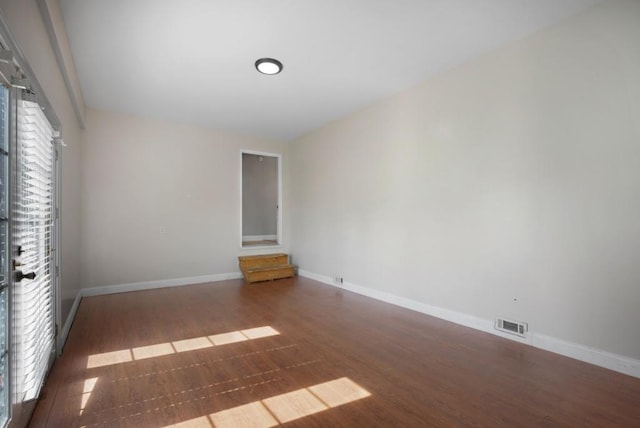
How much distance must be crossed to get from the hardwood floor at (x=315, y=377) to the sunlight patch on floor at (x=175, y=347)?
11mm

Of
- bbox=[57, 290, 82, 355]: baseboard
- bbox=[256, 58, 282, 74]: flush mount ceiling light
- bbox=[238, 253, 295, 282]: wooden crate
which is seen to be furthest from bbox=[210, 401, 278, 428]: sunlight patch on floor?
bbox=[238, 253, 295, 282]: wooden crate

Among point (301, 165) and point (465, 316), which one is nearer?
point (465, 316)

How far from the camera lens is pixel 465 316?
329cm

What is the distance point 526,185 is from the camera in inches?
111

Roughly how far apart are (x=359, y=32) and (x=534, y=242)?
243cm

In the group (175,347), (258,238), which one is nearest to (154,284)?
(175,347)

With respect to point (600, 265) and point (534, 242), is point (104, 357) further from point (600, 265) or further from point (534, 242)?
point (600, 265)

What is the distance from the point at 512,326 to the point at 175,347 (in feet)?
10.2

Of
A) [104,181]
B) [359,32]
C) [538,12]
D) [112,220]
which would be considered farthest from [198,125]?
[538,12]

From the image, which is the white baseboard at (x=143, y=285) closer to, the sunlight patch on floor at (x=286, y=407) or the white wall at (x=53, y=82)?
the white wall at (x=53, y=82)

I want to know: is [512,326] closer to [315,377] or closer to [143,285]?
[315,377]

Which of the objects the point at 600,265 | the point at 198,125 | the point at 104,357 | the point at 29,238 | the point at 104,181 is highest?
the point at 198,125

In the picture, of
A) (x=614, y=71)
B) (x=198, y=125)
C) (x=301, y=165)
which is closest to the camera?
(x=614, y=71)

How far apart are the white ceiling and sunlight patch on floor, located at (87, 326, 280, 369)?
2771 mm
